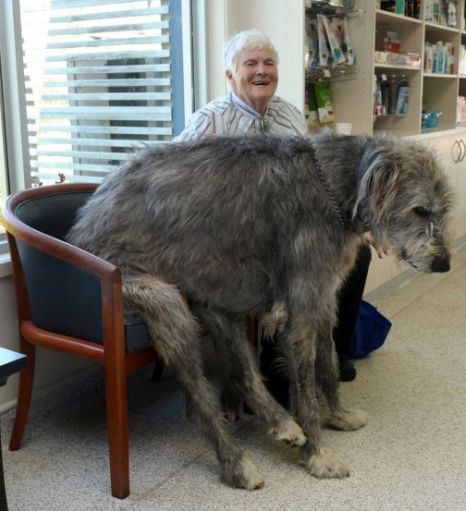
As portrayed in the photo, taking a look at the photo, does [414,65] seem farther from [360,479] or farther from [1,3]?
[360,479]

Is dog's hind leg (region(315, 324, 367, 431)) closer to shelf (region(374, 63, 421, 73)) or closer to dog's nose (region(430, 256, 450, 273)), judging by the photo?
dog's nose (region(430, 256, 450, 273))

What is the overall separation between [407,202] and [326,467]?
84 centimetres

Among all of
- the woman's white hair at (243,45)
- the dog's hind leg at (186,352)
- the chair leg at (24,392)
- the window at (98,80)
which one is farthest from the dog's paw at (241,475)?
the woman's white hair at (243,45)

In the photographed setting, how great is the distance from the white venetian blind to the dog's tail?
99 cm

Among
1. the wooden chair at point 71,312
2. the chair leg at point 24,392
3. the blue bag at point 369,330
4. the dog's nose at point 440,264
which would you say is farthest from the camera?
the blue bag at point 369,330

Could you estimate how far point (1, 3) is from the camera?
230 cm

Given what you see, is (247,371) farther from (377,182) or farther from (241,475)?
(377,182)

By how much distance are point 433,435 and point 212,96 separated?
193 cm

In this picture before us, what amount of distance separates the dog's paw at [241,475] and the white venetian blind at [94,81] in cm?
138

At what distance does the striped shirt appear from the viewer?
2.45 metres

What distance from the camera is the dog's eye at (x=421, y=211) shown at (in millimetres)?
1841

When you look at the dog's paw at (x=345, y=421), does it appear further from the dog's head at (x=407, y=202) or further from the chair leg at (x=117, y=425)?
the chair leg at (x=117, y=425)

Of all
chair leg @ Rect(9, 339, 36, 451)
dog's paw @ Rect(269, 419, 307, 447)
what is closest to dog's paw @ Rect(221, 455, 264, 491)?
dog's paw @ Rect(269, 419, 307, 447)

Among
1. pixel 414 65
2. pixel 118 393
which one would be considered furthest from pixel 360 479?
pixel 414 65
